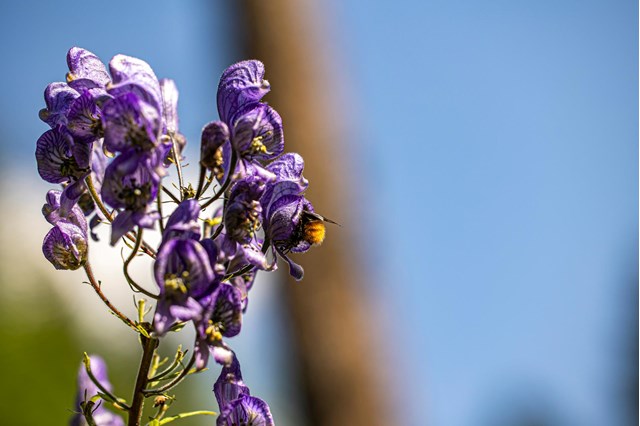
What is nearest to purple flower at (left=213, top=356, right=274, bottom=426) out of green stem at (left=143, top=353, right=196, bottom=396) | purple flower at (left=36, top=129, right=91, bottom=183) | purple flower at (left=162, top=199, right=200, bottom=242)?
green stem at (left=143, top=353, right=196, bottom=396)

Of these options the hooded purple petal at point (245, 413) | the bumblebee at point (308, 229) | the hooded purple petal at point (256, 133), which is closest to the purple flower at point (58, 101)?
the hooded purple petal at point (256, 133)

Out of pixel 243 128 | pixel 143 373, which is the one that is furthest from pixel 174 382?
pixel 243 128

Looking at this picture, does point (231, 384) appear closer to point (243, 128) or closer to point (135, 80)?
point (243, 128)

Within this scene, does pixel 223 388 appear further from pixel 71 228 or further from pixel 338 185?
pixel 338 185

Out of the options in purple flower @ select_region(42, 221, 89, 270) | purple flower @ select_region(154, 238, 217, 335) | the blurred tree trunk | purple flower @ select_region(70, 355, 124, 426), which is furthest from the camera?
the blurred tree trunk

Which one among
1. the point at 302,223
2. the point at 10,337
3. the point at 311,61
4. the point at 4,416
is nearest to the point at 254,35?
the point at 311,61

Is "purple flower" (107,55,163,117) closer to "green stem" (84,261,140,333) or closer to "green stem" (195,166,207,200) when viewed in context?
"green stem" (195,166,207,200)
